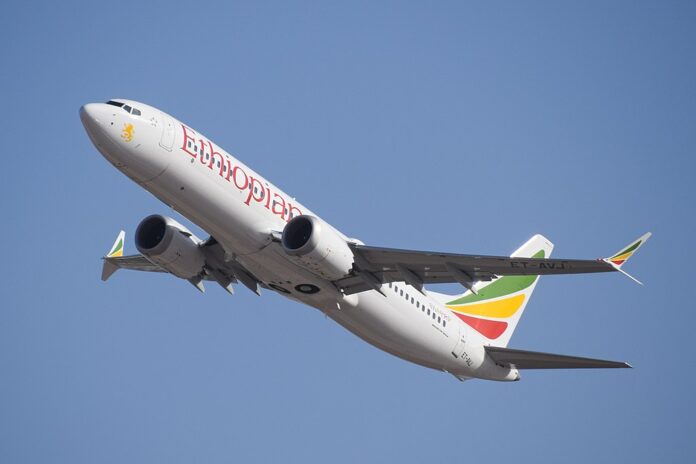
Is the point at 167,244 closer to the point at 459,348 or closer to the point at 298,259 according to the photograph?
the point at 298,259

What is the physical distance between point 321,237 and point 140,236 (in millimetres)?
7973

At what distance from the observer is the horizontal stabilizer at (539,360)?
37.5 meters

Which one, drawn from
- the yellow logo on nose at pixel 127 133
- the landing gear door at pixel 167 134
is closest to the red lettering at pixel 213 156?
the landing gear door at pixel 167 134

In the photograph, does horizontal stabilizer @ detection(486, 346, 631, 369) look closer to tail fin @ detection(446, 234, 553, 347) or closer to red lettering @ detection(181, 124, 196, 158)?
tail fin @ detection(446, 234, 553, 347)

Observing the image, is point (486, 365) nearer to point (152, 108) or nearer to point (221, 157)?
point (221, 157)

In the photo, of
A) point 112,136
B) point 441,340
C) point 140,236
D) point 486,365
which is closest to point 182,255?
point 140,236

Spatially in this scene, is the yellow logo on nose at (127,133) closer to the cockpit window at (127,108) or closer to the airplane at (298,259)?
the airplane at (298,259)

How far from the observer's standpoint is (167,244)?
38375 mm

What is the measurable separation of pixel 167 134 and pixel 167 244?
6.20 meters

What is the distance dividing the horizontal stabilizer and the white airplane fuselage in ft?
13.0

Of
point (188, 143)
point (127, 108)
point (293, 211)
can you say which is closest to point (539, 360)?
point (293, 211)

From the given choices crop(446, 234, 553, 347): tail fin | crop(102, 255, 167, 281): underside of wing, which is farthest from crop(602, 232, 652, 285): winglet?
crop(102, 255, 167, 281): underside of wing

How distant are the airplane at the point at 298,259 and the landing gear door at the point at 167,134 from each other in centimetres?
4

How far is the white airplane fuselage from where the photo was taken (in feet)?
108
